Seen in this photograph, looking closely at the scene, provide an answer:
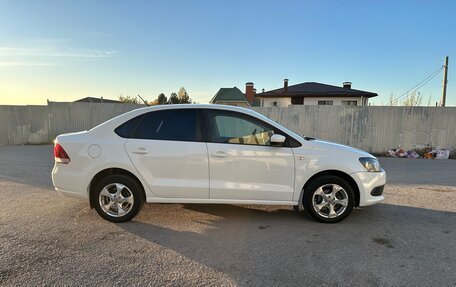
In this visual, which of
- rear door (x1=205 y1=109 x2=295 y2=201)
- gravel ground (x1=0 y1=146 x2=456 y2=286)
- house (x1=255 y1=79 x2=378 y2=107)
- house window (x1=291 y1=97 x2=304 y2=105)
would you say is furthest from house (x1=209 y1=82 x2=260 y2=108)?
rear door (x1=205 y1=109 x2=295 y2=201)

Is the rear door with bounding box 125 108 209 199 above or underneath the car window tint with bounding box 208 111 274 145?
underneath

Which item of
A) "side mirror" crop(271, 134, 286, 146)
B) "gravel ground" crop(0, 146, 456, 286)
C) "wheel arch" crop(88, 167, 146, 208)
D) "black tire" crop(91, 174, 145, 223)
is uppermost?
"side mirror" crop(271, 134, 286, 146)

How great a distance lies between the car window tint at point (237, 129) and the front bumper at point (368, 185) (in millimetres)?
1402

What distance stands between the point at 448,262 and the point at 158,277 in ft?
10.2

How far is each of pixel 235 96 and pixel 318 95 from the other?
10.8 metres

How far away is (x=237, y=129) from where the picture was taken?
181 inches

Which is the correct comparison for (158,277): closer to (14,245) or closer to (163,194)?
(163,194)

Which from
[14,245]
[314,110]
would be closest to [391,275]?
[14,245]

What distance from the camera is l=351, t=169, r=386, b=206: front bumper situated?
4.50 metres

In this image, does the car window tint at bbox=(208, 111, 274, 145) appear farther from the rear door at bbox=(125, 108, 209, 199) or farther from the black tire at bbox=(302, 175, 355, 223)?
the black tire at bbox=(302, 175, 355, 223)

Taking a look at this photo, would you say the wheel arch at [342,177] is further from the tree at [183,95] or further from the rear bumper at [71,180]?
the tree at [183,95]

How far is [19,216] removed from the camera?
15.7 ft

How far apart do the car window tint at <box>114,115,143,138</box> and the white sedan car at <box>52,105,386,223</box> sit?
0.01 meters

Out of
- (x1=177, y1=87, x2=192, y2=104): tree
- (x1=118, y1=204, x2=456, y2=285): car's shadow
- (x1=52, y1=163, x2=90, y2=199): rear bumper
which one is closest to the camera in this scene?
(x1=118, y1=204, x2=456, y2=285): car's shadow
